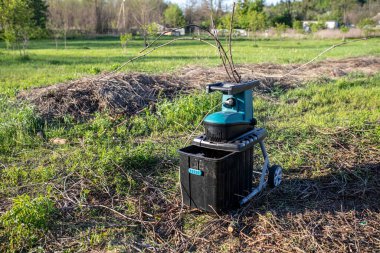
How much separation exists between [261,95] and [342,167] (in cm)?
346

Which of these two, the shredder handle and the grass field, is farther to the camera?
the shredder handle

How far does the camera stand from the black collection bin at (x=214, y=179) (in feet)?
9.38

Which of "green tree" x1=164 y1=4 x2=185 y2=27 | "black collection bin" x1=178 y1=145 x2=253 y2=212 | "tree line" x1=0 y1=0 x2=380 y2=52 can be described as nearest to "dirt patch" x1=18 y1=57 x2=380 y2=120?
"tree line" x1=0 y1=0 x2=380 y2=52

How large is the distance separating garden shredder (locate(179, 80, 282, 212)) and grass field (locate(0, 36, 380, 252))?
6.4 inches

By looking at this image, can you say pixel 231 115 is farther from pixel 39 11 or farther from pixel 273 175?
pixel 39 11

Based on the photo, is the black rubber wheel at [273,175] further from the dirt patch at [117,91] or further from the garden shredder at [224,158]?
the dirt patch at [117,91]

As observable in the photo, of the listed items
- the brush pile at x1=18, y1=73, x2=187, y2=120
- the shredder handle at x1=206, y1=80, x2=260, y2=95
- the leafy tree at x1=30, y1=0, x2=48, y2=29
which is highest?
the leafy tree at x1=30, y1=0, x2=48, y2=29

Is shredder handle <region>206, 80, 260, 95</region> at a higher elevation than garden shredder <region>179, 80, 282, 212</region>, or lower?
higher

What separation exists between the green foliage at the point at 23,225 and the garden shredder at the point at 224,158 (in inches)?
46.3

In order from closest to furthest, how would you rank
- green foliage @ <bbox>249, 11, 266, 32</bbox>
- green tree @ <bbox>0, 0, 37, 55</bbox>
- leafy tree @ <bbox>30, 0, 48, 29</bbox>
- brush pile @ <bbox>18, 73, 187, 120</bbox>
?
brush pile @ <bbox>18, 73, 187, 120</bbox>
green tree @ <bbox>0, 0, 37, 55</bbox>
leafy tree @ <bbox>30, 0, 48, 29</bbox>
green foliage @ <bbox>249, 11, 266, 32</bbox>

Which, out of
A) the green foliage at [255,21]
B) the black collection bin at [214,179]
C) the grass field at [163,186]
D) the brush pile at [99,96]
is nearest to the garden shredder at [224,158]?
the black collection bin at [214,179]

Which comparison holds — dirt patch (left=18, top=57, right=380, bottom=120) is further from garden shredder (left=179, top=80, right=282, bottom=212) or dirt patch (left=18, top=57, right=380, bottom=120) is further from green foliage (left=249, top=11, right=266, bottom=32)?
green foliage (left=249, top=11, right=266, bottom=32)

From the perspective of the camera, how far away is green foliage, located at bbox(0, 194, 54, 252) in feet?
8.88

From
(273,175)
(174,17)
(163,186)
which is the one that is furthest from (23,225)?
(174,17)
